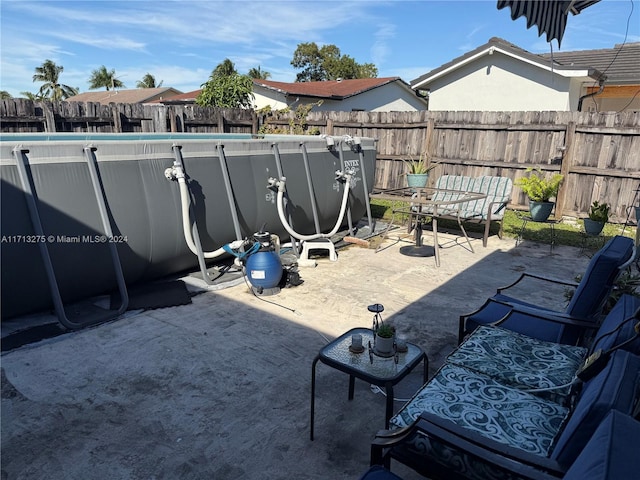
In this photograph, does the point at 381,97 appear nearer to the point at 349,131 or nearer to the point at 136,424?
the point at 349,131

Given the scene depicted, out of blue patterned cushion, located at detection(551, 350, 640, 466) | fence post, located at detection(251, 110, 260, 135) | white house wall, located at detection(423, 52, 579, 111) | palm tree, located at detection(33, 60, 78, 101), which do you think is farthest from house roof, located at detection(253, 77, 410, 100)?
palm tree, located at detection(33, 60, 78, 101)

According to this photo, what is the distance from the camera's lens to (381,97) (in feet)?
65.4

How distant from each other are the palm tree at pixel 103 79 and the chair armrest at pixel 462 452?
5348 cm

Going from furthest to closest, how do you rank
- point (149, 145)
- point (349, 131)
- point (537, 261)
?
point (349, 131) < point (537, 261) < point (149, 145)

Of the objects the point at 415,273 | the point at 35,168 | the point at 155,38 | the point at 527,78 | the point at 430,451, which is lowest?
the point at 415,273

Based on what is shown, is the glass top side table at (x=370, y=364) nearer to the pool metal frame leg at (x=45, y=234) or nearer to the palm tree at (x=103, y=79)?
A: the pool metal frame leg at (x=45, y=234)

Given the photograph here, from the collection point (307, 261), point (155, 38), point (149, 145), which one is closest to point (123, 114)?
point (149, 145)

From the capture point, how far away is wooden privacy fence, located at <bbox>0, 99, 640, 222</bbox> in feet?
24.3

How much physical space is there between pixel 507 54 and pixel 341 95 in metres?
7.31

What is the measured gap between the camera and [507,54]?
12.1 m

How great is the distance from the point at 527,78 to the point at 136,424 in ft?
42.8

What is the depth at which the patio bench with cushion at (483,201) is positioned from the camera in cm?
648

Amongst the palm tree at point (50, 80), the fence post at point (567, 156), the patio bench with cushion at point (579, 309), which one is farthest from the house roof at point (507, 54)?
the palm tree at point (50, 80)

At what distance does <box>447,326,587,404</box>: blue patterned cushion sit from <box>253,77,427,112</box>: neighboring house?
50.2ft
